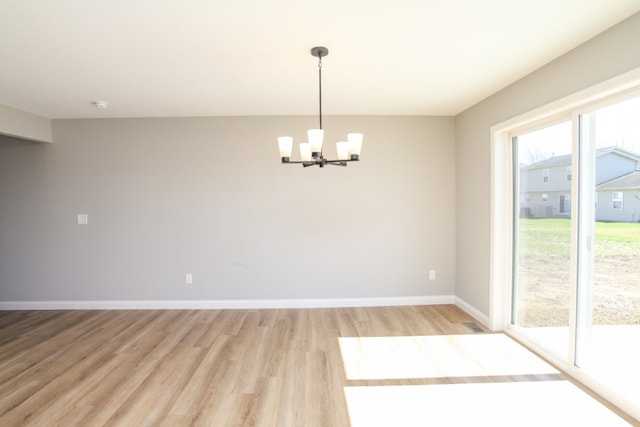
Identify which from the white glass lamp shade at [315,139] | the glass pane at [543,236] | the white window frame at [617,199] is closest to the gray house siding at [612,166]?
the white window frame at [617,199]

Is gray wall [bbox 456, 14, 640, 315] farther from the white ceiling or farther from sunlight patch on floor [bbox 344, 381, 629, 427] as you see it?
sunlight patch on floor [bbox 344, 381, 629, 427]

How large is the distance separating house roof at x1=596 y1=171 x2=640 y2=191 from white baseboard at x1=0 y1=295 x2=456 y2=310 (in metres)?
2.43

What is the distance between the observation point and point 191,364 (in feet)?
8.93

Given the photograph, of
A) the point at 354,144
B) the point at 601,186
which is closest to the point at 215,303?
the point at 354,144

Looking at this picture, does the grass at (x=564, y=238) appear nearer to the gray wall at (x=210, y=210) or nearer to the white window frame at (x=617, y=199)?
the white window frame at (x=617, y=199)

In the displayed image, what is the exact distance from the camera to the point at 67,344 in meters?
3.14

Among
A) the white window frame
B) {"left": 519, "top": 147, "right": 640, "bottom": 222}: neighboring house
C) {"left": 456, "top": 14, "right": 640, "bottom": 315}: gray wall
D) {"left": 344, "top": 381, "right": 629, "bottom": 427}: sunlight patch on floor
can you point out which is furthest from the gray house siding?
{"left": 344, "top": 381, "right": 629, "bottom": 427}: sunlight patch on floor

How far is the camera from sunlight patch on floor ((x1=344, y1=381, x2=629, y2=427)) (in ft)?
6.51

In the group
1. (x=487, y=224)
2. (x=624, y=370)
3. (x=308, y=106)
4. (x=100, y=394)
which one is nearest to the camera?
(x=624, y=370)

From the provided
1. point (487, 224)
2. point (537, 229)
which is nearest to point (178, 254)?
point (487, 224)

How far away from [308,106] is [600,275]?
315 cm

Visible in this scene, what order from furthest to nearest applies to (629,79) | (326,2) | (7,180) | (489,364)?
1. (7,180)
2. (489,364)
3. (629,79)
4. (326,2)

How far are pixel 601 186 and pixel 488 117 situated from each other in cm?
143

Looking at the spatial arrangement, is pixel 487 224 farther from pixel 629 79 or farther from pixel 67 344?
pixel 67 344
